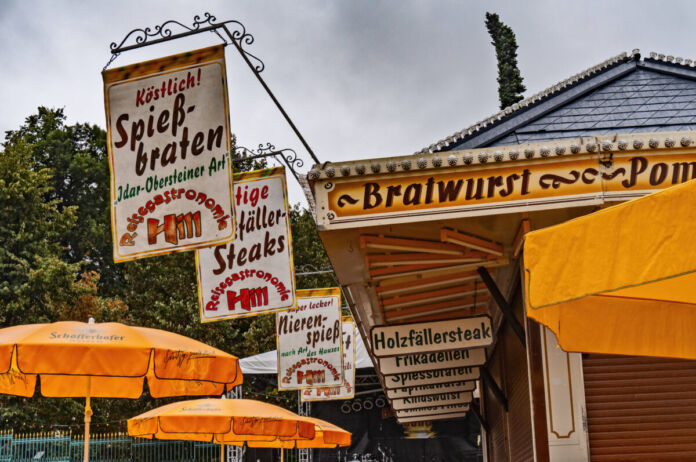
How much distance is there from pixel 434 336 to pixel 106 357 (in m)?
3.18

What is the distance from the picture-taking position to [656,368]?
6152mm

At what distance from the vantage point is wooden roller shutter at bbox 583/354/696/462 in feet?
19.7

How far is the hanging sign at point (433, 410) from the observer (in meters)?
15.6

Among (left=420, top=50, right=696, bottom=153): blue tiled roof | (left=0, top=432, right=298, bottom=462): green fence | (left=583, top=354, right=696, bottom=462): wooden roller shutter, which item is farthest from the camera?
(left=0, top=432, right=298, bottom=462): green fence

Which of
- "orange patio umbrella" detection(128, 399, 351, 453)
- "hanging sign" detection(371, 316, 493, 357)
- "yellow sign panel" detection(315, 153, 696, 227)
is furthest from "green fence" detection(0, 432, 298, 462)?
"yellow sign panel" detection(315, 153, 696, 227)

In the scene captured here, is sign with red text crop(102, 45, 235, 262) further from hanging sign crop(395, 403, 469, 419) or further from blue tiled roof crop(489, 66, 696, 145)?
hanging sign crop(395, 403, 469, 419)

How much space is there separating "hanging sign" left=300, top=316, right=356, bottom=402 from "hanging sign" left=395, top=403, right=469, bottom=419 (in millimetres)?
1949

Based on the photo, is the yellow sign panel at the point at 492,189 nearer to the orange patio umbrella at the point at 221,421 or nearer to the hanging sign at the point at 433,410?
the orange patio umbrella at the point at 221,421

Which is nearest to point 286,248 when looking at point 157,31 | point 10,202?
point 157,31

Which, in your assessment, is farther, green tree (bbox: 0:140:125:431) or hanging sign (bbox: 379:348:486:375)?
green tree (bbox: 0:140:125:431)

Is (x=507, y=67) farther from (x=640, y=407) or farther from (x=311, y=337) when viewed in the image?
(x=640, y=407)

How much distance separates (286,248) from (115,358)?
2.51 m

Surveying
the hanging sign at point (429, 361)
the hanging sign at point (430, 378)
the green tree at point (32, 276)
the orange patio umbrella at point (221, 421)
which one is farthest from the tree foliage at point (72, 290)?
the hanging sign at point (429, 361)

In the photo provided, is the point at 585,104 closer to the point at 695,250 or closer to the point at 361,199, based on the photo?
the point at 361,199
